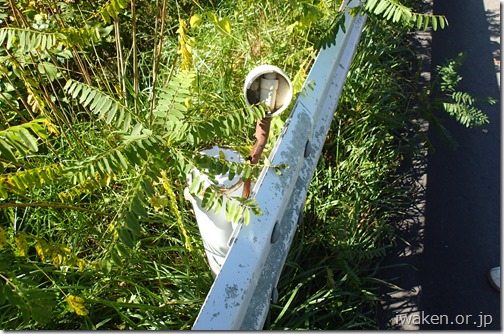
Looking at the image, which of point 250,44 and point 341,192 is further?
point 250,44

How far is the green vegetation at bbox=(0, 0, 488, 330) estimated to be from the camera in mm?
2281

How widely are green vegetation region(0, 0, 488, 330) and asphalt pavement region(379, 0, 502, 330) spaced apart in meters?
0.14

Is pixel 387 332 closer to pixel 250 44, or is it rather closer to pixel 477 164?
pixel 477 164

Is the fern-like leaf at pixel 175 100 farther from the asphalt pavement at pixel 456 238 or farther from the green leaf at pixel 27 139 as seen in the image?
the asphalt pavement at pixel 456 238

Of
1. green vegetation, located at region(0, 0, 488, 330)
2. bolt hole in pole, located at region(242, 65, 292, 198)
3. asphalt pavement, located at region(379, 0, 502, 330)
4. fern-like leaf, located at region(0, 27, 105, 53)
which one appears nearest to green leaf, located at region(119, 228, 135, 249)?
green vegetation, located at region(0, 0, 488, 330)

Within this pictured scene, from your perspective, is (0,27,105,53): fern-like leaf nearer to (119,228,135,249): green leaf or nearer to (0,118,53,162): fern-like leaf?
(0,118,53,162): fern-like leaf

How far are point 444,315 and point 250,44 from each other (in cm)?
203

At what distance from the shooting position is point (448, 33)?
466 cm

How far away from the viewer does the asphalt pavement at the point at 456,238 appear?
9.07 ft

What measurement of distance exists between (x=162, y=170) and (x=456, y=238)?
1.54 m

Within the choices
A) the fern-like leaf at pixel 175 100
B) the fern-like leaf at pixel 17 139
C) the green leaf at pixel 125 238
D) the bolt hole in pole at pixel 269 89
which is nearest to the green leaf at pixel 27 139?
the fern-like leaf at pixel 17 139

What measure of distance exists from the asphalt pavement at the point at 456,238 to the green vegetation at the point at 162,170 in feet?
0.47

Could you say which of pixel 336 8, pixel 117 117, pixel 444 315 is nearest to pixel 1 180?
pixel 117 117

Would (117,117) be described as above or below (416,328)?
above
